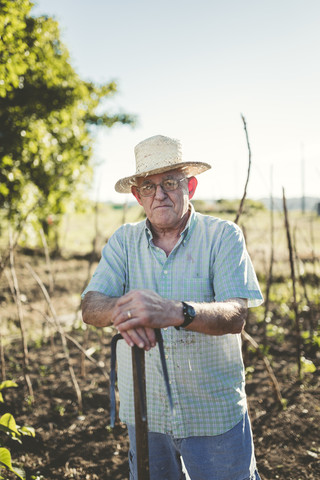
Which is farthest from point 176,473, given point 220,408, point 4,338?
point 4,338

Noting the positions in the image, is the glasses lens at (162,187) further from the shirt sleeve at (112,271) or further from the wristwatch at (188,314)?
the wristwatch at (188,314)

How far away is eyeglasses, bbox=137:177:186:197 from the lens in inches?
74.4

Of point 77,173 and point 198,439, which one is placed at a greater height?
point 77,173

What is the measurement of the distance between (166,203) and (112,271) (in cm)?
46

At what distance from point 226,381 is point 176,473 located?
2.03 feet

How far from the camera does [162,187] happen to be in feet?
6.23

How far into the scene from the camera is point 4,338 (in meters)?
5.28

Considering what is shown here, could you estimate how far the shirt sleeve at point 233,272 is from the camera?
5.39 ft

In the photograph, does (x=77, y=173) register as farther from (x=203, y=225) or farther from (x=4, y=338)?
(x=203, y=225)

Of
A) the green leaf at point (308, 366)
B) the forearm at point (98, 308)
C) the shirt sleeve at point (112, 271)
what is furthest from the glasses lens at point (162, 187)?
the green leaf at point (308, 366)

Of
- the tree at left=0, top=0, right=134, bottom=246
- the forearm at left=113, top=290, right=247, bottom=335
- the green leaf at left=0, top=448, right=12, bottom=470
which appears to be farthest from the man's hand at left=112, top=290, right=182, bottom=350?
the tree at left=0, top=0, right=134, bottom=246

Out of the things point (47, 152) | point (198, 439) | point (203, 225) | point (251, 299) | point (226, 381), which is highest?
point (47, 152)

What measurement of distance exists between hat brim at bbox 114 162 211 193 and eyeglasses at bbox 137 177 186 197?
60 millimetres

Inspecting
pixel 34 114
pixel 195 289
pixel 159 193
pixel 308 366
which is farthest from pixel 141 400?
pixel 34 114
